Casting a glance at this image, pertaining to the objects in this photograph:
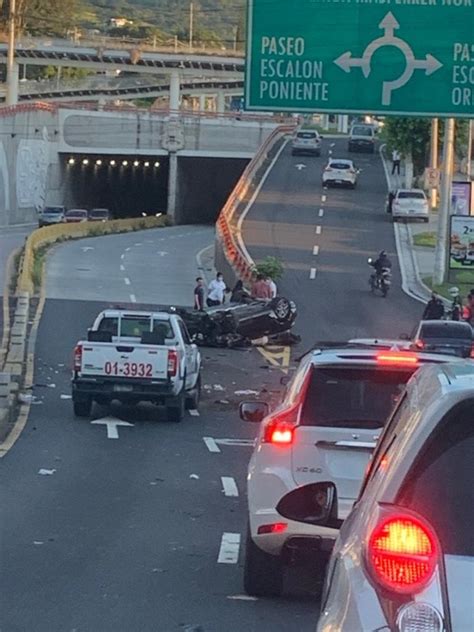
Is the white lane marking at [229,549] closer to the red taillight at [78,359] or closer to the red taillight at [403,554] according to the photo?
the red taillight at [403,554]

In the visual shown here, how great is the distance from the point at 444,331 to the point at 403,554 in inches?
962

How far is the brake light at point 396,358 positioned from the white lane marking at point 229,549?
2715 millimetres

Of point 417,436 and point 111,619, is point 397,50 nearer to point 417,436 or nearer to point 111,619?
point 111,619

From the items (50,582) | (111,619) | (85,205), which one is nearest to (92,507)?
(50,582)

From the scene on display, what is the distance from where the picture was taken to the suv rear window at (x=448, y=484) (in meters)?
4.38

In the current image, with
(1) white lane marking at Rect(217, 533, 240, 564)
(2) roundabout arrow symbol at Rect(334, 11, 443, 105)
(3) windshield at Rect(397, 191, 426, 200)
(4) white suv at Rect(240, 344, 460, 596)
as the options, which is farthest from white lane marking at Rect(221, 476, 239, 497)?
(3) windshield at Rect(397, 191, 426, 200)

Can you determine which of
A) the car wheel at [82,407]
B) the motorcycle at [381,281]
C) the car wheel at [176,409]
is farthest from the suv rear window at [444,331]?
the motorcycle at [381,281]

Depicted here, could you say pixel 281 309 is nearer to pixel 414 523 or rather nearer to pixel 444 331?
pixel 444 331

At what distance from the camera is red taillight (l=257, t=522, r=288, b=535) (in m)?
9.86

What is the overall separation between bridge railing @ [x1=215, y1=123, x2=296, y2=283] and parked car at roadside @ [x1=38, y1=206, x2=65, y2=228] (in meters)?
10.4

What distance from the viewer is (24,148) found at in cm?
8231

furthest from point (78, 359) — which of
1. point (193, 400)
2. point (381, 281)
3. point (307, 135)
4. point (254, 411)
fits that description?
point (307, 135)

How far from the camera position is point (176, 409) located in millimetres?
24078

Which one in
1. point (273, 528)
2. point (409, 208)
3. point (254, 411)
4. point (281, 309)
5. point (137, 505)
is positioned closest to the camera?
point (273, 528)
